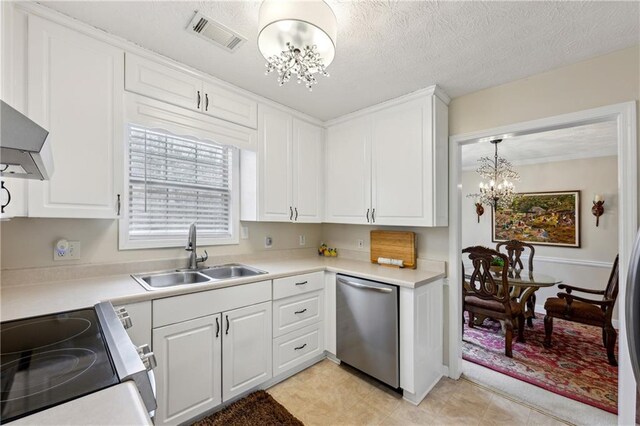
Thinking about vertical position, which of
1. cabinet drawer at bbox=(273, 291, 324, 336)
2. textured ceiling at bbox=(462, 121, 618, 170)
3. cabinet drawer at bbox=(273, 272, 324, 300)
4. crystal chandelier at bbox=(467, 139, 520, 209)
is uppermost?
textured ceiling at bbox=(462, 121, 618, 170)

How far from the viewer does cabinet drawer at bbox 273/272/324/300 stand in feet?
7.09

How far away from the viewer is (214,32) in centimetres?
160

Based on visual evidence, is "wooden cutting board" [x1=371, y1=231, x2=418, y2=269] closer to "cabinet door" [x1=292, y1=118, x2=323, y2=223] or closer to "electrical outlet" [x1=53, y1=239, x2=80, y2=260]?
"cabinet door" [x1=292, y1=118, x2=323, y2=223]

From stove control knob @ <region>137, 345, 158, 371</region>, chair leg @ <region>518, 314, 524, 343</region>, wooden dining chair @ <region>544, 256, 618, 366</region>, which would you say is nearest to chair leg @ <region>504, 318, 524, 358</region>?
chair leg @ <region>518, 314, 524, 343</region>

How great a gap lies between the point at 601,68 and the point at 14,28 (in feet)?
11.2

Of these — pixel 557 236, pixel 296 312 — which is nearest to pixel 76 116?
pixel 296 312

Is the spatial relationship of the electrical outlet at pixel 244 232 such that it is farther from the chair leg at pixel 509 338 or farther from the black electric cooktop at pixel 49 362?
the chair leg at pixel 509 338

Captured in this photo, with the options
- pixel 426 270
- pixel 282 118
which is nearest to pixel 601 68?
pixel 426 270

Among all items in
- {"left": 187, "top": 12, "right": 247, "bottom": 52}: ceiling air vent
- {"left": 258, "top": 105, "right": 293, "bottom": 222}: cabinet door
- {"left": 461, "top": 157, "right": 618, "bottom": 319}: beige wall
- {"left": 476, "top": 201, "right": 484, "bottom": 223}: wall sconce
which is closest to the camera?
{"left": 187, "top": 12, "right": 247, "bottom": 52}: ceiling air vent

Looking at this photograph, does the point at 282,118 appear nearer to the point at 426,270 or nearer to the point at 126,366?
the point at 426,270

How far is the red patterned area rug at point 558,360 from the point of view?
2.20 metres

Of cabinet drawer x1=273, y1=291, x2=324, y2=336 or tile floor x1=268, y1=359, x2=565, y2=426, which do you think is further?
cabinet drawer x1=273, y1=291, x2=324, y2=336

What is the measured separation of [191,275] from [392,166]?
75.7 inches

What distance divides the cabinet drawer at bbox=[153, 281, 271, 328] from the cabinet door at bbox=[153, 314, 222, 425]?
0.05 meters
